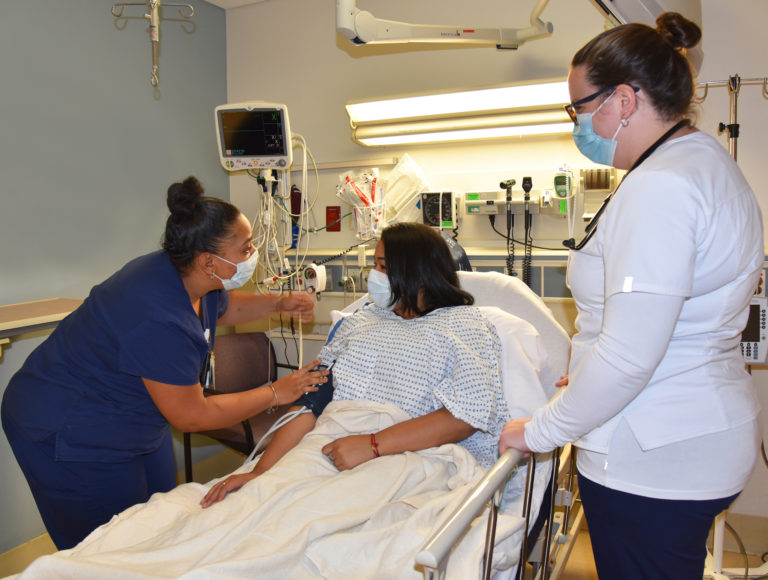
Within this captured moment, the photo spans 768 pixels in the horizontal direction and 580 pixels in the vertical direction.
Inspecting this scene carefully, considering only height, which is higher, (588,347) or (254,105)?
(254,105)

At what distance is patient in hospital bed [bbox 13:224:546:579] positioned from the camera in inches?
49.1

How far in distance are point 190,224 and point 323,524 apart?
0.95 m

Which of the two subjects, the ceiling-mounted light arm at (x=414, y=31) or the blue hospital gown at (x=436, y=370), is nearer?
the blue hospital gown at (x=436, y=370)

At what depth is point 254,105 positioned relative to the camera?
3156mm

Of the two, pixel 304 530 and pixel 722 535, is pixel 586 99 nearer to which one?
pixel 304 530

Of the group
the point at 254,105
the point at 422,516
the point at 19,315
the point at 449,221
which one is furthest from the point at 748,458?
the point at 254,105

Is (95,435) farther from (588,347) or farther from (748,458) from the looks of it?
(748,458)

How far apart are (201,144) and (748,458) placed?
324 cm

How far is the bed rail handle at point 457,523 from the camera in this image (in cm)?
86

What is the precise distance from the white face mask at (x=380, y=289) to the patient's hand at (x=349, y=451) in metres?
0.50

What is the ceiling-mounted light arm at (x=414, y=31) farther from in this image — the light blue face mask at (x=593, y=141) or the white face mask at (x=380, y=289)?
the light blue face mask at (x=593, y=141)

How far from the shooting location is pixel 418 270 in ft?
6.53

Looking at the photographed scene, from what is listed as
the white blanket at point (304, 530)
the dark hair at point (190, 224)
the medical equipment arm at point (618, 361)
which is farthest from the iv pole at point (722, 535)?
the dark hair at point (190, 224)

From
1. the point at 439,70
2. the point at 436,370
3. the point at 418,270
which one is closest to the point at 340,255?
the point at 439,70
